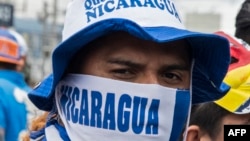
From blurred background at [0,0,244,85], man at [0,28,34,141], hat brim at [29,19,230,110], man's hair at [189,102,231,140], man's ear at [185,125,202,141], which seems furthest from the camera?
blurred background at [0,0,244,85]

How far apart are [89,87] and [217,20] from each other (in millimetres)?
25978

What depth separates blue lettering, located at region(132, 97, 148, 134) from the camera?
1.99 metres

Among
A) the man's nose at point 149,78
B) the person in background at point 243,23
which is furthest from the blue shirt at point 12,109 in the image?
the man's nose at point 149,78

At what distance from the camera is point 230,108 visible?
2572 millimetres

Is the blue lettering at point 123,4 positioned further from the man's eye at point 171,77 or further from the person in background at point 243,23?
the person in background at point 243,23

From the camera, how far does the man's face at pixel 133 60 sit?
77.4 inches

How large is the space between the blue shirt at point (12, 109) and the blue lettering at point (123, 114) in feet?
9.83

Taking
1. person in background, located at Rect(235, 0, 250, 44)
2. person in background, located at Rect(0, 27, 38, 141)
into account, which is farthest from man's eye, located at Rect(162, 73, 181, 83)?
person in background, located at Rect(0, 27, 38, 141)

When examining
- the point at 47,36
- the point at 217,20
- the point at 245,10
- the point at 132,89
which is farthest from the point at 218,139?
the point at 217,20

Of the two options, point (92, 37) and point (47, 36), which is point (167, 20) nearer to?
point (92, 37)

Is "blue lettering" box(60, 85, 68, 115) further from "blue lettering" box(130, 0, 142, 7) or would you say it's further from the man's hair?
the man's hair

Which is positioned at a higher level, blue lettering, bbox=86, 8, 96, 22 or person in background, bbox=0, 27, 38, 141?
blue lettering, bbox=86, 8, 96, 22

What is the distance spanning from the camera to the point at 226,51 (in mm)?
2074

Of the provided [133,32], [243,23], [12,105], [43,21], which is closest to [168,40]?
[133,32]
